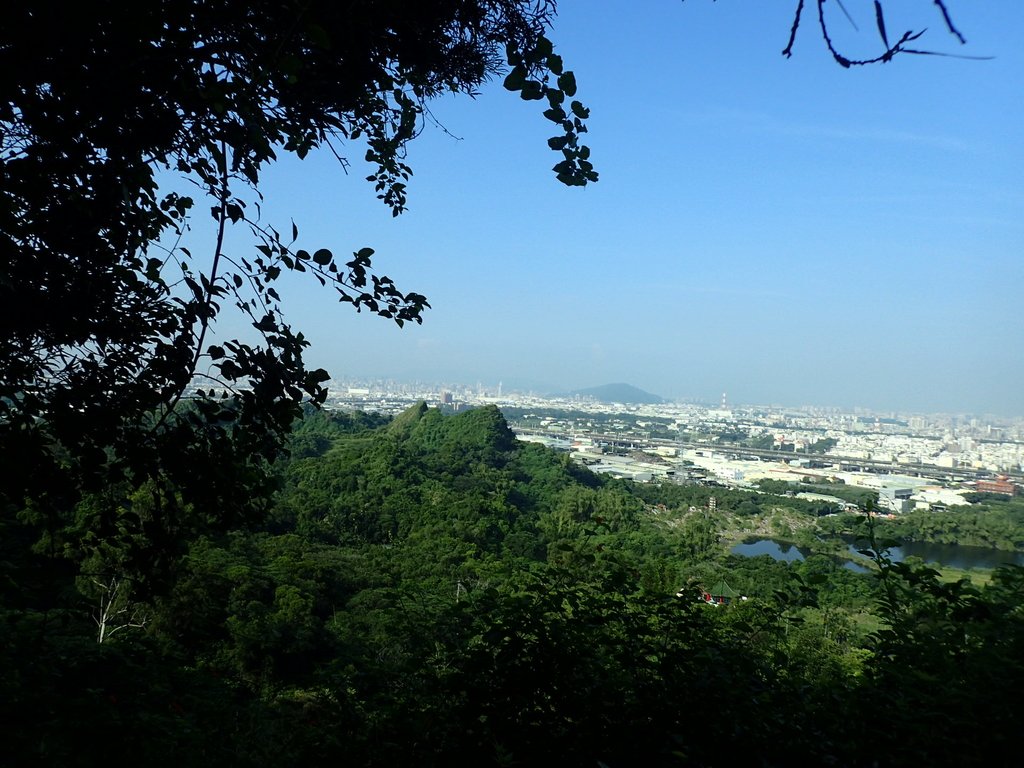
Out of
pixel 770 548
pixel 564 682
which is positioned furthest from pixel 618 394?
pixel 564 682

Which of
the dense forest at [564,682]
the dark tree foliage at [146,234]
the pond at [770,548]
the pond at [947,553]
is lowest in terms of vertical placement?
the pond at [770,548]

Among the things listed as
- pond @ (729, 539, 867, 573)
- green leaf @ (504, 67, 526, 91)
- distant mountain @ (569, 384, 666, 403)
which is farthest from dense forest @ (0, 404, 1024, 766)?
distant mountain @ (569, 384, 666, 403)

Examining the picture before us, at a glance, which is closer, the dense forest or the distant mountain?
the dense forest

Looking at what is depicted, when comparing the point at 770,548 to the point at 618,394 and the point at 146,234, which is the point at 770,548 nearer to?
the point at 146,234

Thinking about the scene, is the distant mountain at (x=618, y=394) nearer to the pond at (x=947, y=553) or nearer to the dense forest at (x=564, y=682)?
the pond at (x=947, y=553)

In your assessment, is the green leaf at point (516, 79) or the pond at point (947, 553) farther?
the pond at point (947, 553)

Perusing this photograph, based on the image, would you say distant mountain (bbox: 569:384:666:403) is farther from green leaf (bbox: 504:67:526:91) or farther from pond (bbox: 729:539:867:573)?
green leaf (bbox: 504:67:526:91)

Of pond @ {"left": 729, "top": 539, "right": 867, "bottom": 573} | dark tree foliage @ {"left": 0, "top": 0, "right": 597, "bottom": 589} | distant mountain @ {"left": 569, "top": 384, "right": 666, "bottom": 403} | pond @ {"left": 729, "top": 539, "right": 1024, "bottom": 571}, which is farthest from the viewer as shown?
distant mountain @ {"left": 569, "top": 384, "right": 666, "bottom": 403}

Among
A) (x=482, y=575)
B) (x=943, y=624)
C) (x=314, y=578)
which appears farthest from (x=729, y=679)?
(x=314, y=578)

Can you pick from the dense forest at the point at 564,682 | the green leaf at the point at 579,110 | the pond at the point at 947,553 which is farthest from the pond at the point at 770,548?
the green leaf at the point at 579,110
